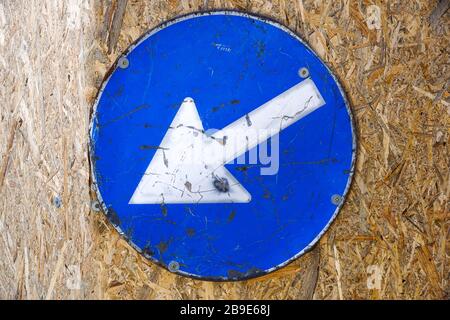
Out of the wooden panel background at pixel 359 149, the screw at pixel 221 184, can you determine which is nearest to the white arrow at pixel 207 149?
the screw at pixel 221 184

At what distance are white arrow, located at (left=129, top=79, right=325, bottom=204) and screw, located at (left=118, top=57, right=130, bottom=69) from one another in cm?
19

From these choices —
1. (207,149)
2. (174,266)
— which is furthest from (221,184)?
(174,266)

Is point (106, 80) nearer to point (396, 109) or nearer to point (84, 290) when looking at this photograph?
point (84, 290)

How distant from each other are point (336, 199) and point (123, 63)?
2.24 ft

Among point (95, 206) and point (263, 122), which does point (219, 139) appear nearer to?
point (263, 122)

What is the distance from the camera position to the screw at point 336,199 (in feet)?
6.83

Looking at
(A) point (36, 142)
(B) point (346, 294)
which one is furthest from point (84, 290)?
(B) point (346, 294)

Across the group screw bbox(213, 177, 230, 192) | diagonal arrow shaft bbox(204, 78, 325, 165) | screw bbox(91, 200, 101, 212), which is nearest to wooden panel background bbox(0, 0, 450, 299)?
screw bbox(91, 200, 101, 212)

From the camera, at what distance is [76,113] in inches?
82.0

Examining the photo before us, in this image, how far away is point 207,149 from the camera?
2051 millimetres

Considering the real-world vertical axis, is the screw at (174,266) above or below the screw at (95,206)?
below

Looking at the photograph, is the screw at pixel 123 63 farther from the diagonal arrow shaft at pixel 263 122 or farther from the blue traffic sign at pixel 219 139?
the diagonal arrow shaft at pixel 263 122

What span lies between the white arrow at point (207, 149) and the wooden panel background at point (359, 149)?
0.15m
